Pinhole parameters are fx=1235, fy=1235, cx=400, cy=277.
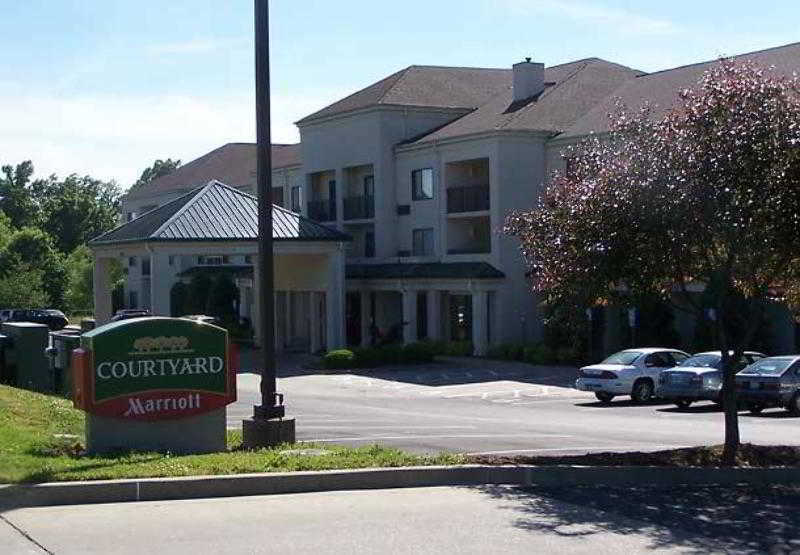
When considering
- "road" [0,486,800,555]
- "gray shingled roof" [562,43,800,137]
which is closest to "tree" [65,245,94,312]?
"gray shingled roof" [562,43,800,137]

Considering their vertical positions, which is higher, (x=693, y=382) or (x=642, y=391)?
(x=693, y=382)

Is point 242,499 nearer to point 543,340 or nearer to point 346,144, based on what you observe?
point 543,340

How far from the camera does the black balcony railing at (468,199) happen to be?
49.4 m

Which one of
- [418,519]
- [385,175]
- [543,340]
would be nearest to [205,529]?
[418,519]

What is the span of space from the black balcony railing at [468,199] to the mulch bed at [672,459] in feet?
112

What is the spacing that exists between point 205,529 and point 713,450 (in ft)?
24.3

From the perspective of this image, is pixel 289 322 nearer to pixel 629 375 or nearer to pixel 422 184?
pixel 422 184

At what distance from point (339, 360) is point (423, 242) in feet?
33.5

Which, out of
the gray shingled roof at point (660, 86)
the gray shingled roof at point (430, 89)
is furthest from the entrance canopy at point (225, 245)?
the gray shingled roof at point (660, 86)

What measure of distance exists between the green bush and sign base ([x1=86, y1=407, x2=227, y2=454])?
29.5 metres

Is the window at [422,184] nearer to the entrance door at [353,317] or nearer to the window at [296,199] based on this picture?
the entrance door at [353,317]

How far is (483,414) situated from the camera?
93.1ft

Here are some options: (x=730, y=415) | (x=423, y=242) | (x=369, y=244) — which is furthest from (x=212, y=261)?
(x=730, y=415)

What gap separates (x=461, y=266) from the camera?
49469mm
